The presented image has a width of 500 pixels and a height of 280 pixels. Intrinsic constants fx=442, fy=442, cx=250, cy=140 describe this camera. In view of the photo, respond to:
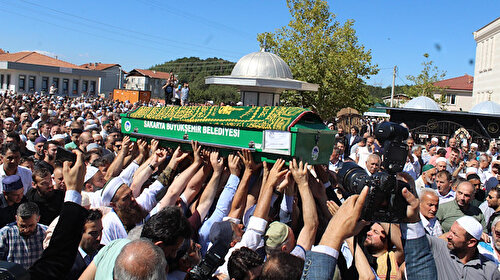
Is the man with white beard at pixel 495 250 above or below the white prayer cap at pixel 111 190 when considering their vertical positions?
below

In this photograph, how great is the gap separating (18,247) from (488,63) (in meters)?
42.3

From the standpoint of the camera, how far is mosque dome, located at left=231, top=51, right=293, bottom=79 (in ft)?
39.2

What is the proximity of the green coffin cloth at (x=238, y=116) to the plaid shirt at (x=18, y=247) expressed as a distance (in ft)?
7.67

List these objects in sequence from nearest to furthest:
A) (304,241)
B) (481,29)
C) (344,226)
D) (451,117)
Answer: (344,226), (304,241), (451,117), (481,29)

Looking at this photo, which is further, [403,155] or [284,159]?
[284,159]

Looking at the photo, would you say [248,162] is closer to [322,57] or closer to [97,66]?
[322,57]

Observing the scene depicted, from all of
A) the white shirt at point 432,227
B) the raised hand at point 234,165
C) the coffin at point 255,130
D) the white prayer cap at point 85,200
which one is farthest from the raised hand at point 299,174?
the white prayer cap at point 85,200

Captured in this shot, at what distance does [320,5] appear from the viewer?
2572cm

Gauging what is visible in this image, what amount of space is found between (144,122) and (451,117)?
59.4ft

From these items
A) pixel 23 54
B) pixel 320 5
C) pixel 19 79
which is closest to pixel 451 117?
pixel 320 5

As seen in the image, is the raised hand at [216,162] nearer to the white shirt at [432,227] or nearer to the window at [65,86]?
the white shirt at [432,227]

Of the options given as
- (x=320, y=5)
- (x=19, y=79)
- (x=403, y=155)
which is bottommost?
(x=403, y=155)

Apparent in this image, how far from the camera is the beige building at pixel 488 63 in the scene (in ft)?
121

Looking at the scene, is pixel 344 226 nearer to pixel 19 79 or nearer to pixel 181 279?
pixel 181 279
